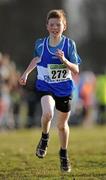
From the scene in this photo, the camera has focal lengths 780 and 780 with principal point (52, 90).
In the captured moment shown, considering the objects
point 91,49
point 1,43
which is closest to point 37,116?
point 1,43

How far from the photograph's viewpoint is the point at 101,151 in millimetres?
14273

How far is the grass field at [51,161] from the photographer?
10.3 meters

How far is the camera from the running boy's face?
10367 mm

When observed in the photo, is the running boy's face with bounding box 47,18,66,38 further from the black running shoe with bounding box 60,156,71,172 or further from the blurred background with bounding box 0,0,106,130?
the blurred background with bounding box 0,0,106,130

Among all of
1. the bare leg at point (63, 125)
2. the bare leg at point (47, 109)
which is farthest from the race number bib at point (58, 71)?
the bare leg at point (63, 125)

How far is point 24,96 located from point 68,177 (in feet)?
50.6

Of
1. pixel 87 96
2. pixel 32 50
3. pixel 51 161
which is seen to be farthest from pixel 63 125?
pixel 32 50

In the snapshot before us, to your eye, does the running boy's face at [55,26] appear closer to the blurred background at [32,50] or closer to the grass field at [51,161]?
the grass field at [51,161]

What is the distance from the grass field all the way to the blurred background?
536 centimetres

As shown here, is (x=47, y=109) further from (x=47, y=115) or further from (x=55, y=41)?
(x=55, y=41)

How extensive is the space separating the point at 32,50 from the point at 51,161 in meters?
43.3

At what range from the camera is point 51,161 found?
12.3 m

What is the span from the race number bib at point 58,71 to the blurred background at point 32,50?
11.2 meters

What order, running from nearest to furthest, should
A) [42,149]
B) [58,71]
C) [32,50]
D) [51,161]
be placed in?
1. [58,71]
2. [42,149]
3. [51,161]
4. [32,50]
